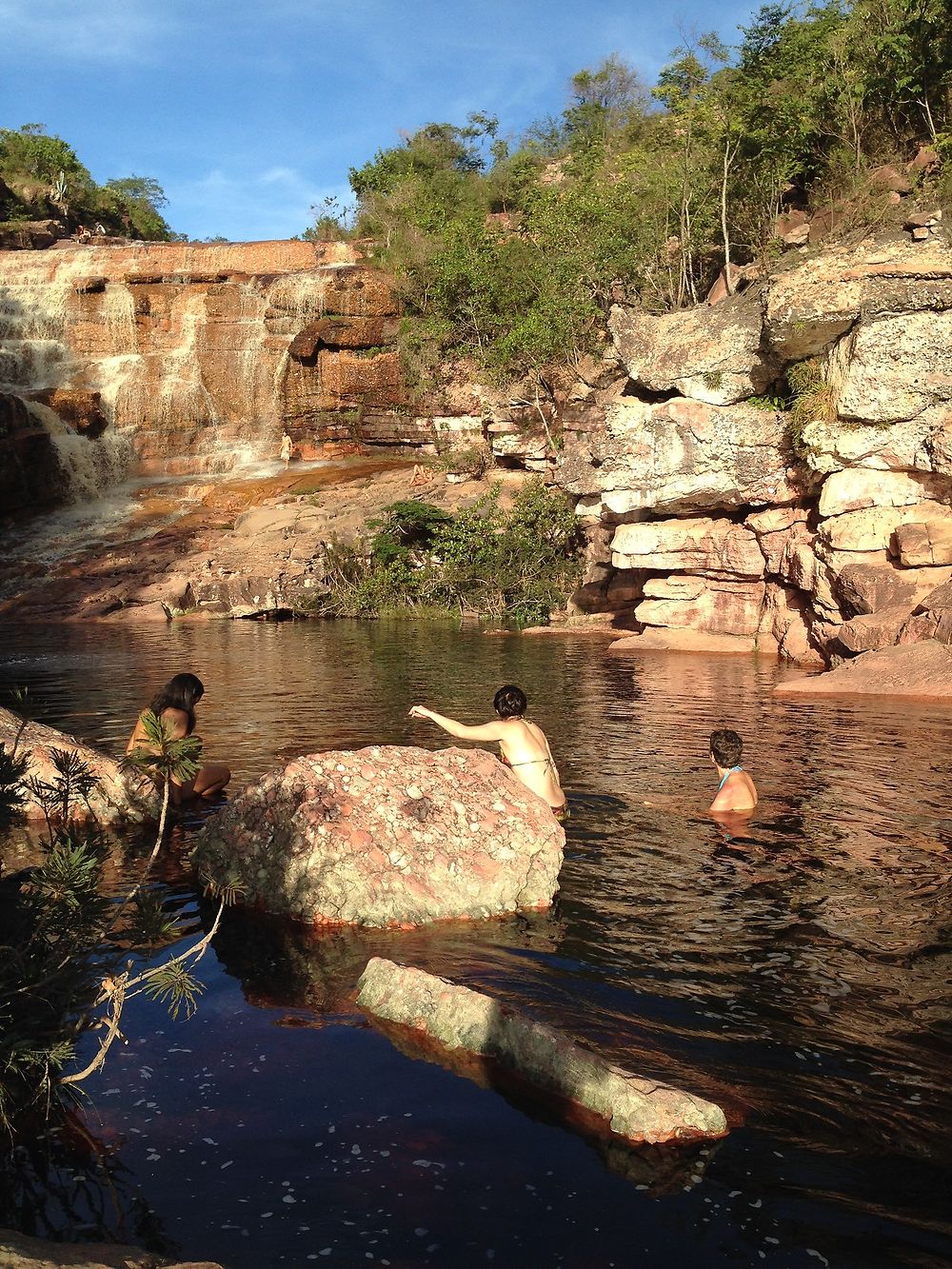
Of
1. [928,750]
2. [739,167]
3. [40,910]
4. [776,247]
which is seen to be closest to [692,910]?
[40,910]

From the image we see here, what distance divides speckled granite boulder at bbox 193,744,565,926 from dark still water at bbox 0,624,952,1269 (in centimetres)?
23

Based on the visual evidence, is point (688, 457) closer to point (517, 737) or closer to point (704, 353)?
point (704, 353)

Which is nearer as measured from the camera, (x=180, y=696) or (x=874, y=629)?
(x=180, y=696)

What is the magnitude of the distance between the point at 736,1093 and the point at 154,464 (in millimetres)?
36075

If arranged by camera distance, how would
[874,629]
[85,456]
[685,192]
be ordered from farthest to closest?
[85,456]
[685,192]
[874,629]

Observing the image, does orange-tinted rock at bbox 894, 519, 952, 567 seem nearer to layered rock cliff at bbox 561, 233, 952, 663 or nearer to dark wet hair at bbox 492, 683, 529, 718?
layered rock cliff at bbox 561, 233, 952, 663

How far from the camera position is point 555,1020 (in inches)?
204

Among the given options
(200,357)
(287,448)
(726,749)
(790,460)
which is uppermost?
(200,357)

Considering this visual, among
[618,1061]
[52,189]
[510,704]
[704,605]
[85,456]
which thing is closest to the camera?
[618,1061]

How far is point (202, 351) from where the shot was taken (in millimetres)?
38344

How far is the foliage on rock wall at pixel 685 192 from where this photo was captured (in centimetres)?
2447

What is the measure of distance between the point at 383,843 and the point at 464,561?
23245 millimetres

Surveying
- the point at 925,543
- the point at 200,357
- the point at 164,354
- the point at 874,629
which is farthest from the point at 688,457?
the point at 164,354

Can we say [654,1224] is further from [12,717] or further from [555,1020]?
[12,717]
